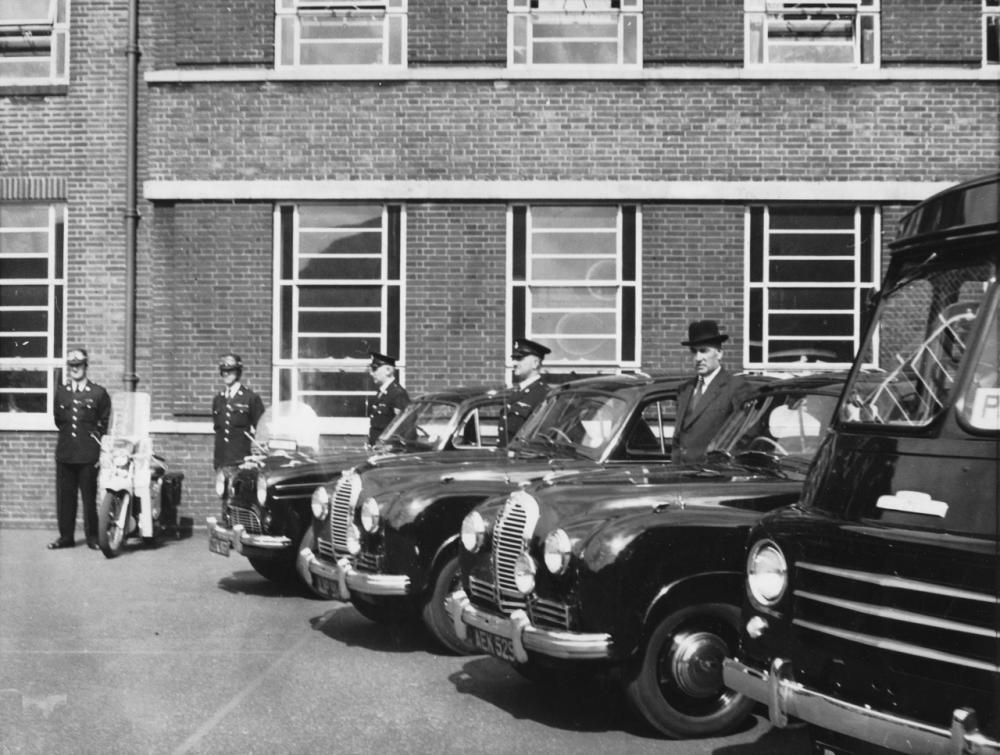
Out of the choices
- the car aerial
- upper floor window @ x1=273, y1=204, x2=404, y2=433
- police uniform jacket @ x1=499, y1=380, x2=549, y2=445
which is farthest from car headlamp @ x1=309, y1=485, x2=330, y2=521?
upper floor window @ x1=273, y1=204, x2=404, y2=433

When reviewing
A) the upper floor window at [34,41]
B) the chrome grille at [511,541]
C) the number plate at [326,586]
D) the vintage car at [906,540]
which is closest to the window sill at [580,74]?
the upper floor window at [34,41]

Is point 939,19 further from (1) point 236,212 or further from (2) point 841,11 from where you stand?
(1) point 236,212

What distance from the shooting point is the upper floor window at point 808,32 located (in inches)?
609

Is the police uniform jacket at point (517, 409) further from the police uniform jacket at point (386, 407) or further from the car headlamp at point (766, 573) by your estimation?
the car headlamp at point (766, 573)

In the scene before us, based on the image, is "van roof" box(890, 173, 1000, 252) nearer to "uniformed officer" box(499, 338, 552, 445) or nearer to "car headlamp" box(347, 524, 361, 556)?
"car headlamp" box(347, 524, 361, 556)

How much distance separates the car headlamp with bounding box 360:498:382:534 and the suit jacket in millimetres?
1845

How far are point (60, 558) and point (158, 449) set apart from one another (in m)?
2.53

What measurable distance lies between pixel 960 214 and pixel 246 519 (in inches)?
277

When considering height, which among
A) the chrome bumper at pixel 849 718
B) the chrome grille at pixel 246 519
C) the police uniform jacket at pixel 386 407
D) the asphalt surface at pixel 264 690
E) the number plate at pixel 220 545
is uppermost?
the police uniform jacket at pixel 386 407

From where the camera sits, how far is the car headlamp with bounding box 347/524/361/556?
8477mm

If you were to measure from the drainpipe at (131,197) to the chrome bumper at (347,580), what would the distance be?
7418mm

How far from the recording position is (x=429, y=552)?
316 inches

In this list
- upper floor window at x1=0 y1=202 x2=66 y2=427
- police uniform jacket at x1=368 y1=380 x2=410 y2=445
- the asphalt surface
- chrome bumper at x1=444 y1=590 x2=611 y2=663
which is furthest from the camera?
upper floor window at x1=0 y1=202 x2=66 y2=427

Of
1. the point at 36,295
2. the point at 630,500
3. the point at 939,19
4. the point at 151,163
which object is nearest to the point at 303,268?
the point at 151,163
